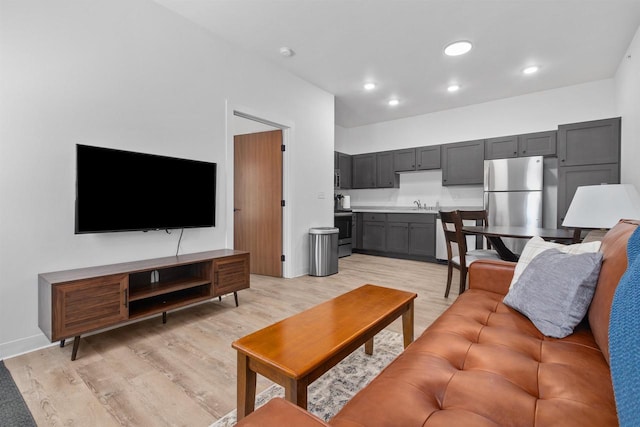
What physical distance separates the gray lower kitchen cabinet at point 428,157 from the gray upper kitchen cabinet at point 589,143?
1.76 metres

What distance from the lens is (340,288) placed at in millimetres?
3545

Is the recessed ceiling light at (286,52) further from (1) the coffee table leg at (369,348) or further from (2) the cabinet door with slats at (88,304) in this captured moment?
(1) the coffee table leg at (369,348)

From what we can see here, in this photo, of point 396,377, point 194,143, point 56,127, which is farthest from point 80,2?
point 396,377

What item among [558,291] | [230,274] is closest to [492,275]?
[558,291]

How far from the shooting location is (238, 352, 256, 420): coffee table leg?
3.78 feet

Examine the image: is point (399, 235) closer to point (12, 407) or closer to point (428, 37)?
point (428, 37)

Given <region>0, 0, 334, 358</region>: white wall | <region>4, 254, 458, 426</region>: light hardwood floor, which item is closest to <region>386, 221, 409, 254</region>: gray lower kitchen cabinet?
<region>4, 254, 458, 426</region>: light hardwood floor

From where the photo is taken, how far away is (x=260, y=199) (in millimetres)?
4234

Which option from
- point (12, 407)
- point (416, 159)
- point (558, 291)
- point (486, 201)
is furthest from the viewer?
point (416, 159)

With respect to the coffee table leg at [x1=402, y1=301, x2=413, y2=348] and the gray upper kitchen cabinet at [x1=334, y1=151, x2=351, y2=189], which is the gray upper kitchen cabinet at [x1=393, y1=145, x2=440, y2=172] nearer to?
the gray upper kitchen cabinet at [x1=334, y1=151, x2=351, y2=189]

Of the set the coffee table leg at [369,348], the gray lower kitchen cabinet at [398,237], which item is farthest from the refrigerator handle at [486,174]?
the coffee table leg at [369,348]

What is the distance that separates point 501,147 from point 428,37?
8.23 feet

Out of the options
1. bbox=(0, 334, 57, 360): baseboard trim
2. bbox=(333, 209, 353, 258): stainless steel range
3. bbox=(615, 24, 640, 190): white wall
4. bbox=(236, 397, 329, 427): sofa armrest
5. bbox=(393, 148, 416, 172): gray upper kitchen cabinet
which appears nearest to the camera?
bbox=(236, 397, 329, 427): sofa armrest

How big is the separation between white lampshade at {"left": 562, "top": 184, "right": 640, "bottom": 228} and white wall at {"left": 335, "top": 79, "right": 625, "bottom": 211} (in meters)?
2.72
